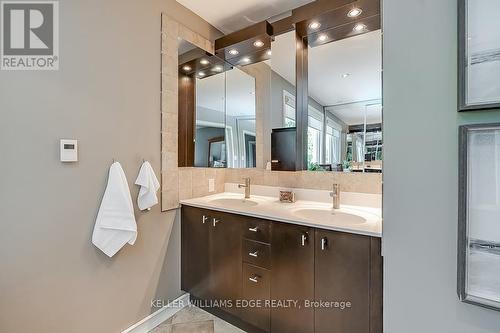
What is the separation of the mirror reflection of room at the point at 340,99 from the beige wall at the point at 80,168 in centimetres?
111

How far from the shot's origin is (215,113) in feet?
8.36

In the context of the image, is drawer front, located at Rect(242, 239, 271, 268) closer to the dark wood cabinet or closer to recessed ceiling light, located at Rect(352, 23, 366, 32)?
the dark wood cabinet

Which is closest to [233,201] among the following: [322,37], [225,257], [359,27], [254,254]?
[225,257]

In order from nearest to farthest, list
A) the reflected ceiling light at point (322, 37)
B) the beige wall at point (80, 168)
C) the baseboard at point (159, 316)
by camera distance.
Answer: the beige wall at point (80, 168), the baseboard at point (159, 316), the reflected ceiling light at point (322, 37)

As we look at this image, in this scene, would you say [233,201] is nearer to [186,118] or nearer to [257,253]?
[257,253]

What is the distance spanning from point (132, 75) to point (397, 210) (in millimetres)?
1851

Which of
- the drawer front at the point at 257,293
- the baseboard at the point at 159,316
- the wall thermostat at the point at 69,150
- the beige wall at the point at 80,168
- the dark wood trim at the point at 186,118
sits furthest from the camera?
the dark wood trim at the point at 186,118

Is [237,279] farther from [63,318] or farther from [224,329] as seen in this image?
[63,318]

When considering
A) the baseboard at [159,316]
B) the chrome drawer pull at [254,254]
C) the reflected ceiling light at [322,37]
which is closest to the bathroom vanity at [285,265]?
the chrome drawer pull at [254,254]

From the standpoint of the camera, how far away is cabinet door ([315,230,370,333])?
131 centimetres

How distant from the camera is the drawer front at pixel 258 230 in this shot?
1670 mm

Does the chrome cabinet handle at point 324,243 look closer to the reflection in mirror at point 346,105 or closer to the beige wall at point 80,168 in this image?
the reflection in mirror at point 346,105

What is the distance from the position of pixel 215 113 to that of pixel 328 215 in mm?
1535

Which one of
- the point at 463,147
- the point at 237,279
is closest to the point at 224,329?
the point at 237,279
